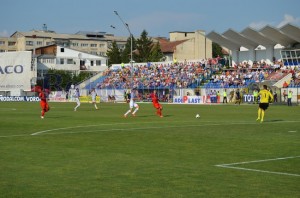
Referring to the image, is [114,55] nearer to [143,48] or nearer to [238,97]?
[143,48]

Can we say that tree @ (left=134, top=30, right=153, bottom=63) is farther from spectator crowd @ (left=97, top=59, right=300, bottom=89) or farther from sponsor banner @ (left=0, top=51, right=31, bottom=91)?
spectator crowd @ (left=97, top=59, right=300, bottom=89)

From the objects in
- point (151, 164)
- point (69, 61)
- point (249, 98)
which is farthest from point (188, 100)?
point (69, 61)

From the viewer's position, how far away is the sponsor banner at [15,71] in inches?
3748

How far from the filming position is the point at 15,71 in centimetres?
9644

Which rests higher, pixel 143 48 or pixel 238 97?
pixel 143 48

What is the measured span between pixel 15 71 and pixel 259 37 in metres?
43.2

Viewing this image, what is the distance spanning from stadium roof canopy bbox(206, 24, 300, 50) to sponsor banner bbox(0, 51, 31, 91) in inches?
1292

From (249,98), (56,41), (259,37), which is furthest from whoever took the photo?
(56,41)

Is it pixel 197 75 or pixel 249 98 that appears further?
pixel 197 75

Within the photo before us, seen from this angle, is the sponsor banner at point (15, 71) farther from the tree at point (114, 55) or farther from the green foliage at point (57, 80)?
the tree at point (114, 55)

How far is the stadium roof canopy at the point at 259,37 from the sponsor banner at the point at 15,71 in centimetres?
3282

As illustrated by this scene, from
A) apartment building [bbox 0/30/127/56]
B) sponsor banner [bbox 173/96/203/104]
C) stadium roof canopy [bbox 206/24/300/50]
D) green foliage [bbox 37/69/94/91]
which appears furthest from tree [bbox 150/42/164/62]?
sponsor banner [bbox 173/96/203/104]

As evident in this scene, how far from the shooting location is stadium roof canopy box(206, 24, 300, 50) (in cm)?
7125

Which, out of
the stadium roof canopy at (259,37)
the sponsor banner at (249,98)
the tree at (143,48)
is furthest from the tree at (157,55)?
the sponsor banner at (249,98)
